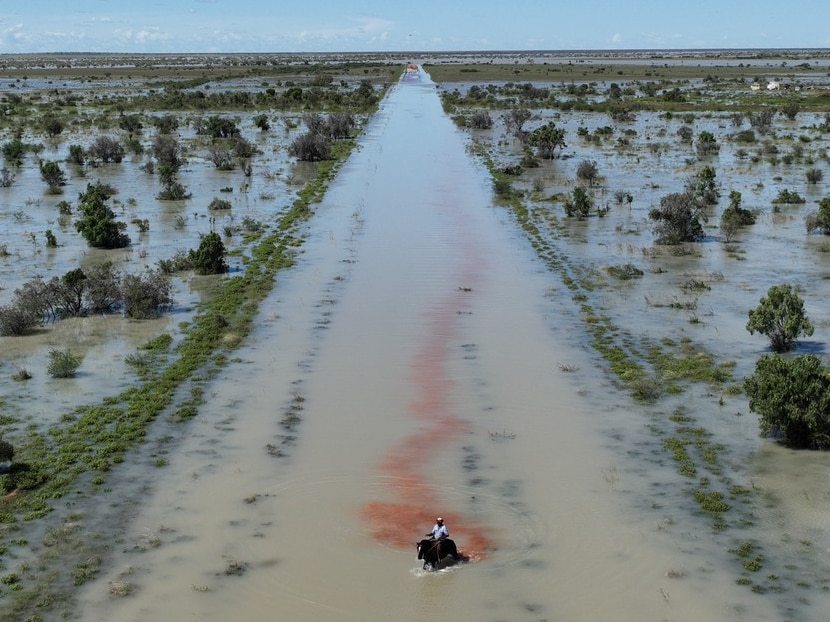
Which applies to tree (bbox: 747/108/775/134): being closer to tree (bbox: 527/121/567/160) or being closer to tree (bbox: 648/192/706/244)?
tree (bbox: 527/121/567/160)

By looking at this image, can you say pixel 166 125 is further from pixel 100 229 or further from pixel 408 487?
pixel 408 487

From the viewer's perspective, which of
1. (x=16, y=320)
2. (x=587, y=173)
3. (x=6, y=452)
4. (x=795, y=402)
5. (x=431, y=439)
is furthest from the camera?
(x=587, y=173)

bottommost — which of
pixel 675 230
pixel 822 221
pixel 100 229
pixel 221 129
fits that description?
pixel 100 229

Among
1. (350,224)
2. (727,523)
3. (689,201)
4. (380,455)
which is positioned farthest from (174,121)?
(727,523)

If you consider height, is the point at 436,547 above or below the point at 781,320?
below

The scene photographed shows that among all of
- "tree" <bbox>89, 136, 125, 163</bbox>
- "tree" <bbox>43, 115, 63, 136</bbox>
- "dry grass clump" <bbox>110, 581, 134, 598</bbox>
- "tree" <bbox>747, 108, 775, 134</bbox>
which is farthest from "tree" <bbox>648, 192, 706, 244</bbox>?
"tree" <bbox>43, 115, 63, 136</bbox>

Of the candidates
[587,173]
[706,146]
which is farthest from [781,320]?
[706,146]

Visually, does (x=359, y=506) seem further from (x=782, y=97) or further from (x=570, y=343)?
(x=782, y=97)
